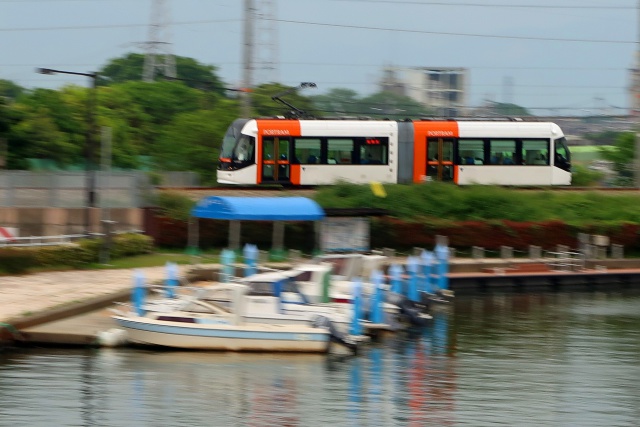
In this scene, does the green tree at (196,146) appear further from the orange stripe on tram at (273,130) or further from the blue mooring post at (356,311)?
the blue mooring post at (356,311)

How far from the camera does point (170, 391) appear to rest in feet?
68.4

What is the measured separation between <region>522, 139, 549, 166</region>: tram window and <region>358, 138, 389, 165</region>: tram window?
6.13 metres

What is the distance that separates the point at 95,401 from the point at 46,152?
42237mm

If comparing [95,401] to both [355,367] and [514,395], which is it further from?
[514,395]

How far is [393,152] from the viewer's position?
153 feet

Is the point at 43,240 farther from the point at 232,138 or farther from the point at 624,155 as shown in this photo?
the point at 624,155

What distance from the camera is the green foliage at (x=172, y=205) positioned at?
41662mm

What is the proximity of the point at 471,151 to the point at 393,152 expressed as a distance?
3553mm

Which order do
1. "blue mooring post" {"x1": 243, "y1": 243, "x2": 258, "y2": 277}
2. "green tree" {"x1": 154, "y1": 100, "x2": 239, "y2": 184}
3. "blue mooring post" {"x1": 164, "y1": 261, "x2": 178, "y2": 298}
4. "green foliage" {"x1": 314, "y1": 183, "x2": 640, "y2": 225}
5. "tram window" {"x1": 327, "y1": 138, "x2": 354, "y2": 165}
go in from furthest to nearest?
"green tree" {"x1": 154, "y1": 100, "x2": 239, "y2": 184}, "tram window" {"x1": 327, "y1": 138, "x2": 354, "y2": 165}, "green foliage" {"x1": 314, "y1": 183, "x2": 640, "y2": 225}, "blue mooring post" {"x1": 243, "y1": 243, "x2": 258, "y2": 277}, "blue mooring post" {"x1": 164, "y1": 261, "x2": 178, "y2": 298}

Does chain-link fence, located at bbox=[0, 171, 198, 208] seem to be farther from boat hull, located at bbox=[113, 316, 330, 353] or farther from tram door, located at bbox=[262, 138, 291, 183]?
boat hull, located at bbox=[113, 316, 330, 353]

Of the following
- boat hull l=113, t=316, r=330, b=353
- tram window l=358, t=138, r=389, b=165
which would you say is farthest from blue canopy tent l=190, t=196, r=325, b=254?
tram window l=358, t=138, r=389, b=165

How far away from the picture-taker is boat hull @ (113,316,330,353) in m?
24.6

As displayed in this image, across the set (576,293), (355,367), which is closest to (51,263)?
(355,367)

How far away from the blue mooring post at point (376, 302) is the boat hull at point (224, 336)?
389 cm
